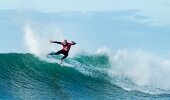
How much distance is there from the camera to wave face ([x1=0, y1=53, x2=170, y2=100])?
20.5 m

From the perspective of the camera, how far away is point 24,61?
24219mm

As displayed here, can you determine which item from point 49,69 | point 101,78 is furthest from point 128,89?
point 49,69

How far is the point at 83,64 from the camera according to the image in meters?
27.2

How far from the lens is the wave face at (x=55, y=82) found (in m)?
20.5

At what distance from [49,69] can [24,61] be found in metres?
1.04

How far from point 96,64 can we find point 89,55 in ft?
2.25

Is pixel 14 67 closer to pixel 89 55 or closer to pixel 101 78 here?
pixel 101 78

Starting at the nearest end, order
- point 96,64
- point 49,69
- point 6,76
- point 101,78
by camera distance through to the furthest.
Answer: point 6,76 < point 49,69 < point 101,78 < point 96,64

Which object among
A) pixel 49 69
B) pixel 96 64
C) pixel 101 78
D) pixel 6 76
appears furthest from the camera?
pixel 96 64

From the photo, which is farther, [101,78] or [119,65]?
[119,65]

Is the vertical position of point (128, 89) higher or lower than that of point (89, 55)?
lower

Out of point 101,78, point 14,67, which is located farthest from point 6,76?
point 101,78

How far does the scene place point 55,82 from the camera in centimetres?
2261

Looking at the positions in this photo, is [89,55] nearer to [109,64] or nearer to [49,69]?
[109,64]
